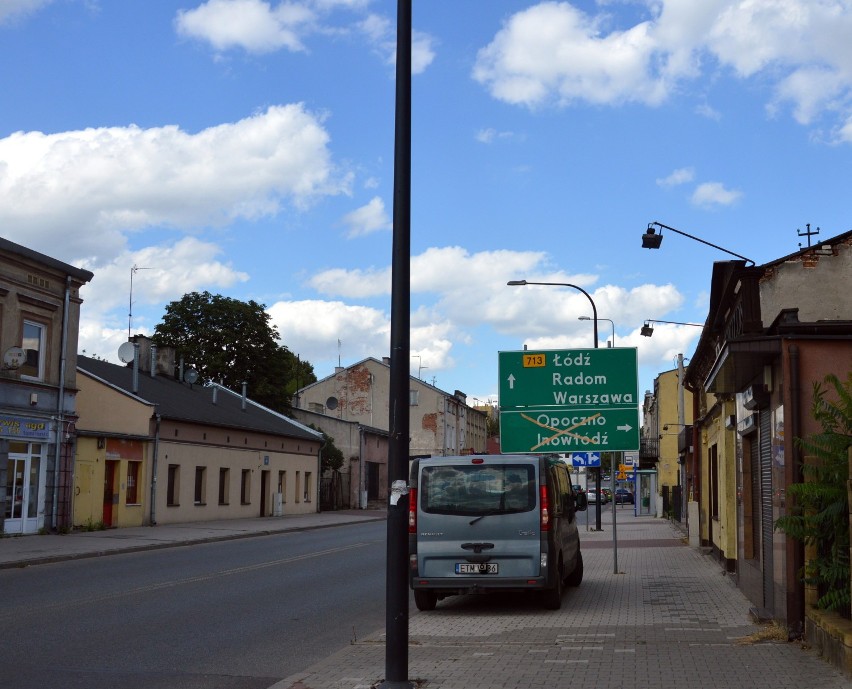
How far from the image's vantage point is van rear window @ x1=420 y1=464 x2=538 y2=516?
13.1 metres

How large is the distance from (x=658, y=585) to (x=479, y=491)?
4.62 meters

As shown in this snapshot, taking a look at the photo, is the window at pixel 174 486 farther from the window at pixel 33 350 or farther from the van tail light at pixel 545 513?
the van tail light at pixel 545 513

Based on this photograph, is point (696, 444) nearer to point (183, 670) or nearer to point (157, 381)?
point (183, 670)

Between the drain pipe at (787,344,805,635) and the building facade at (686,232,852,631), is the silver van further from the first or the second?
the drain pipe at (787,344,805,635)

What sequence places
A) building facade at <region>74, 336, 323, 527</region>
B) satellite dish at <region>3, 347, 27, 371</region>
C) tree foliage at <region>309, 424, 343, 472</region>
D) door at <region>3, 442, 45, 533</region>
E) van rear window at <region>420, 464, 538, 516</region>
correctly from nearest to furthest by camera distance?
1. van rear window at <region>420, 464, 538, 516</region>
2. satellite dish at <region>3, 347, 27, 371</region>
3. door at <region>3, 442, 45, 533</region>
4. building facade at <region>74, 336, 323, 527</region>
5. tree foliage at <region>309, 424, 343, 472</region>

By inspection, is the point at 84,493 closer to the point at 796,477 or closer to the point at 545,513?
the point at 545,513

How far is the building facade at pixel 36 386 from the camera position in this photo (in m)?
27.7

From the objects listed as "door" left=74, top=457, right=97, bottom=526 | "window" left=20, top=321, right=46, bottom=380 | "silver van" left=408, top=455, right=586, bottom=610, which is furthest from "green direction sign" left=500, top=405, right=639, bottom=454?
"door" left=74, top=457, right=97, bottom=526

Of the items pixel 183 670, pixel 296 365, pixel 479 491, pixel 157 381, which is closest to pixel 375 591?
pixel 479 491

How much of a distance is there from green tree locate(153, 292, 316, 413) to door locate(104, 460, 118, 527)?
1136 inches

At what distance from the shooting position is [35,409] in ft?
94.7

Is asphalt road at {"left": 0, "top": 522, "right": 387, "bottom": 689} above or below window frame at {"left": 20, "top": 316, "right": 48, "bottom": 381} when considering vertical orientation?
below

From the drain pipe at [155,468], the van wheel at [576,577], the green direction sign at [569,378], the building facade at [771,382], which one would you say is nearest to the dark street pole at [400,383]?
the building facade at [771,382]

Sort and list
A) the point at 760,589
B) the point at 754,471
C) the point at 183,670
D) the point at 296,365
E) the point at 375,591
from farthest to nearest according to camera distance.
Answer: the point at 296,365 → the point at 375,591 → the point at 754,471 → the point at 760,589 → the point at 183,670
